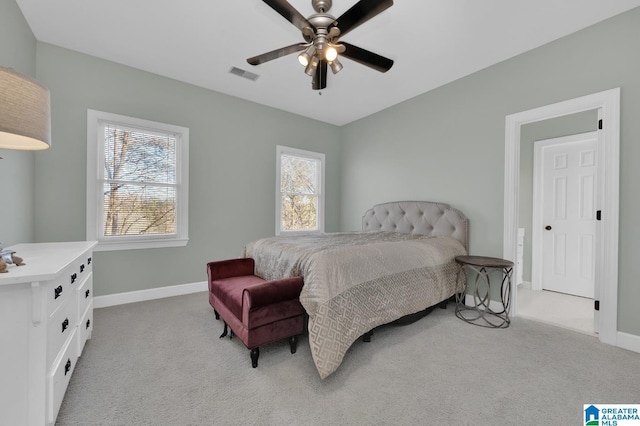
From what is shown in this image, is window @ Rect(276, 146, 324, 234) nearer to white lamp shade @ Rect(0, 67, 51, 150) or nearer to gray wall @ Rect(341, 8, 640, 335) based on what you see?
gray wall @ Rect(341, 8, 640, 335)

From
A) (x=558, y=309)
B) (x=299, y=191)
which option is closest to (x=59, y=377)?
(x=299, y=191)

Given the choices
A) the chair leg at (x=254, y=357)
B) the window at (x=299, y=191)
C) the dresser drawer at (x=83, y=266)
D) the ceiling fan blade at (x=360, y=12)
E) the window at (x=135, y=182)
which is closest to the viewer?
the ceiling fan blade at (x=360, y=12)

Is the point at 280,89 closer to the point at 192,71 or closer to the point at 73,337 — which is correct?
the point at 192,71

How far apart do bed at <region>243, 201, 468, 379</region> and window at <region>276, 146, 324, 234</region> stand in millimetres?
1745

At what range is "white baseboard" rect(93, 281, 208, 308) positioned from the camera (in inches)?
122

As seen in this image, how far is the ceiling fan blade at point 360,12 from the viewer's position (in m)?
1.65

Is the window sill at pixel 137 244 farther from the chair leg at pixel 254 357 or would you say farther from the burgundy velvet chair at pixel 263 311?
the chair leg at pixel 254 357

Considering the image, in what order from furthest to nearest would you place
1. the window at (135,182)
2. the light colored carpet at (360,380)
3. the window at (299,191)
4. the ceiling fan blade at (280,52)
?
the window at (299,191) < the window at (135,182) < the ceiling fan blade at (280,52) < the light colored carpet at (360,380)

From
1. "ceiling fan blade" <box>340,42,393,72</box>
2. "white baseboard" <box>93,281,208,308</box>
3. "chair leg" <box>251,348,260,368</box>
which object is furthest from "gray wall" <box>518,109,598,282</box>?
"white baseboard" <box>93,281,208,308</box>

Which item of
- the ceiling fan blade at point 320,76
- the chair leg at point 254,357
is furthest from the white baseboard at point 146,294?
the ceiling fan blade at point 320,76

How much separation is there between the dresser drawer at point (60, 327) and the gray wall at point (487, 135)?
3851 millimetres

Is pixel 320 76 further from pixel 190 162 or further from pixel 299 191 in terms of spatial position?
pixel 299 191

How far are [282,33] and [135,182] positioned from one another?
2.50 meters

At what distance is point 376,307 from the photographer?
2.25 meters
